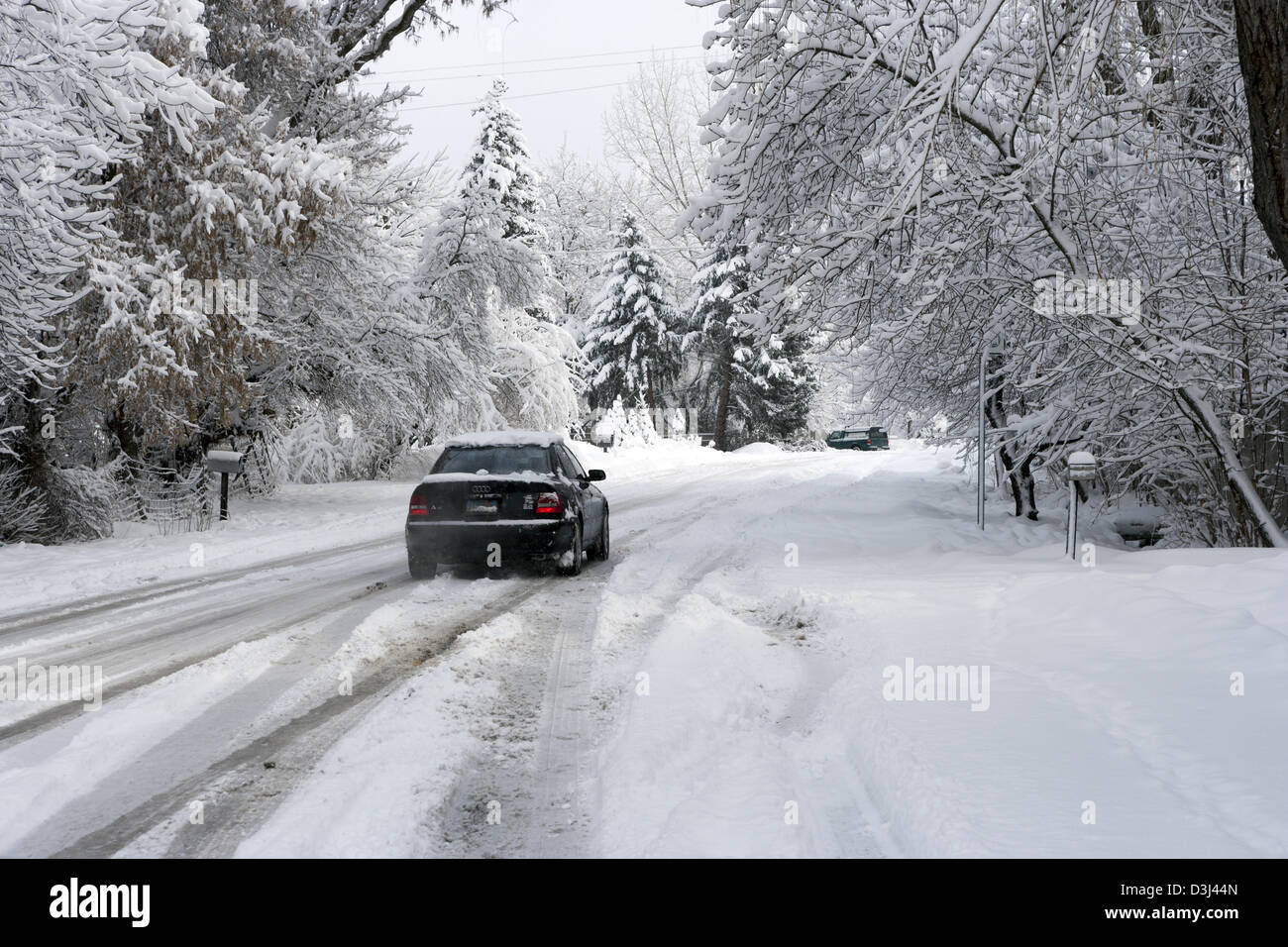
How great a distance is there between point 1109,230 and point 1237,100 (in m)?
1.82

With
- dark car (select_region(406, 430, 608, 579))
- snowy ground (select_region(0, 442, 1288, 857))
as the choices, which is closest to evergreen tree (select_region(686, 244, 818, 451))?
dark car (select_region(406, 430, 608, 579))

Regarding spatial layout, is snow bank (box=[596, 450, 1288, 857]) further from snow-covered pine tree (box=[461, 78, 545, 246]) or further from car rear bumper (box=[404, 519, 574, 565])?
snow-covered pine tree (box=[461, 78, 545, 246])

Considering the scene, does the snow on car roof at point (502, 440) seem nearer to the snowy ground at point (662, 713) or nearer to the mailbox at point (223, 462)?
the snowy ground at point (662, 713)

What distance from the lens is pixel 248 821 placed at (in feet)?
12.5

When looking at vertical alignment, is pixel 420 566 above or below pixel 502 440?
below

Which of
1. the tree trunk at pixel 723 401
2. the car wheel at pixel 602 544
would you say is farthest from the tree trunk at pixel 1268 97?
the tree trunk at pixel 723 401

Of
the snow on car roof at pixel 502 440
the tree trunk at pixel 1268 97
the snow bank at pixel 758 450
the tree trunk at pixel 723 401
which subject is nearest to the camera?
the tree trunk at pixel 1268 97

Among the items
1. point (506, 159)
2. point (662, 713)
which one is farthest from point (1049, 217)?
point (506, 159)

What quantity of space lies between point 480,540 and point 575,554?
1116 mm

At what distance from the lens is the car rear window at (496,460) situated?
10.6 m

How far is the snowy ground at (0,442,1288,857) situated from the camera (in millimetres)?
3684

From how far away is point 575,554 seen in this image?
1059 centimetres

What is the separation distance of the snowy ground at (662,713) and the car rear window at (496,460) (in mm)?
1268

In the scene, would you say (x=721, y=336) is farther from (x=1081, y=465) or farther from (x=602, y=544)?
(x=1081, y=465)
